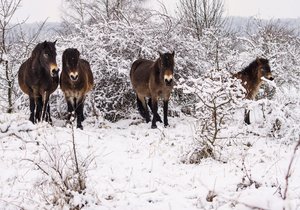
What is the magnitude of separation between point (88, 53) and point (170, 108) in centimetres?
290

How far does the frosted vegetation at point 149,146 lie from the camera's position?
457cm

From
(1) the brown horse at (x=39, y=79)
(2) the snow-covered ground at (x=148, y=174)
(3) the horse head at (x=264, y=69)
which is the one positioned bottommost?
(2) the snow-covered ground at (x=148, y=174)

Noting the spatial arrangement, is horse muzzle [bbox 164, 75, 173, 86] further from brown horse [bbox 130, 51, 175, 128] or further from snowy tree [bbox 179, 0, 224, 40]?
snowy tree [bbox 179, 0, 224, 40]

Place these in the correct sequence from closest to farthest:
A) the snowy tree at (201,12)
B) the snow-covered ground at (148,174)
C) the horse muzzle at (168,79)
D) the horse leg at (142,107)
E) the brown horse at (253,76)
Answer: the snow-covered ground at (148,174)
the horse muzzle at (168,79)
the brown horse at (253,76)
the horse leg at (142,107)
the snowy tree at (201,12)

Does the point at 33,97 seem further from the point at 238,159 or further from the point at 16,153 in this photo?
the point at 238,159

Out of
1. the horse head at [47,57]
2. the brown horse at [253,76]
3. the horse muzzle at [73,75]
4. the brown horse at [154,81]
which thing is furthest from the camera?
the brown horse at [253,76]

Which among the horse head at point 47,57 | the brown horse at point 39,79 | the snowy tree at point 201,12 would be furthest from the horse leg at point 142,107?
the snowy tree at point 201,12

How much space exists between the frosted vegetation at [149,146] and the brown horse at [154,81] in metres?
0.42

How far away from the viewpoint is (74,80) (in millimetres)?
8672

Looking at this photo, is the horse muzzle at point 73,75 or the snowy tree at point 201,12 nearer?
the horse muzzle at point 73,75

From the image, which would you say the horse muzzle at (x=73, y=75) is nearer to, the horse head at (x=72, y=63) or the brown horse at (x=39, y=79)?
the horse head at (x=72, y=63)

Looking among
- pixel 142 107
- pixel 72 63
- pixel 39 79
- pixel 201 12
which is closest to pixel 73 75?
pixel 72 63

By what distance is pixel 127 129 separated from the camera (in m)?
9.57

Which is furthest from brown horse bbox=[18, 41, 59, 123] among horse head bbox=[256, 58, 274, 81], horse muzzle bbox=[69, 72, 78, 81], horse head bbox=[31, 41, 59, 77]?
horse head bbox=[256, 58, 274, 81]
